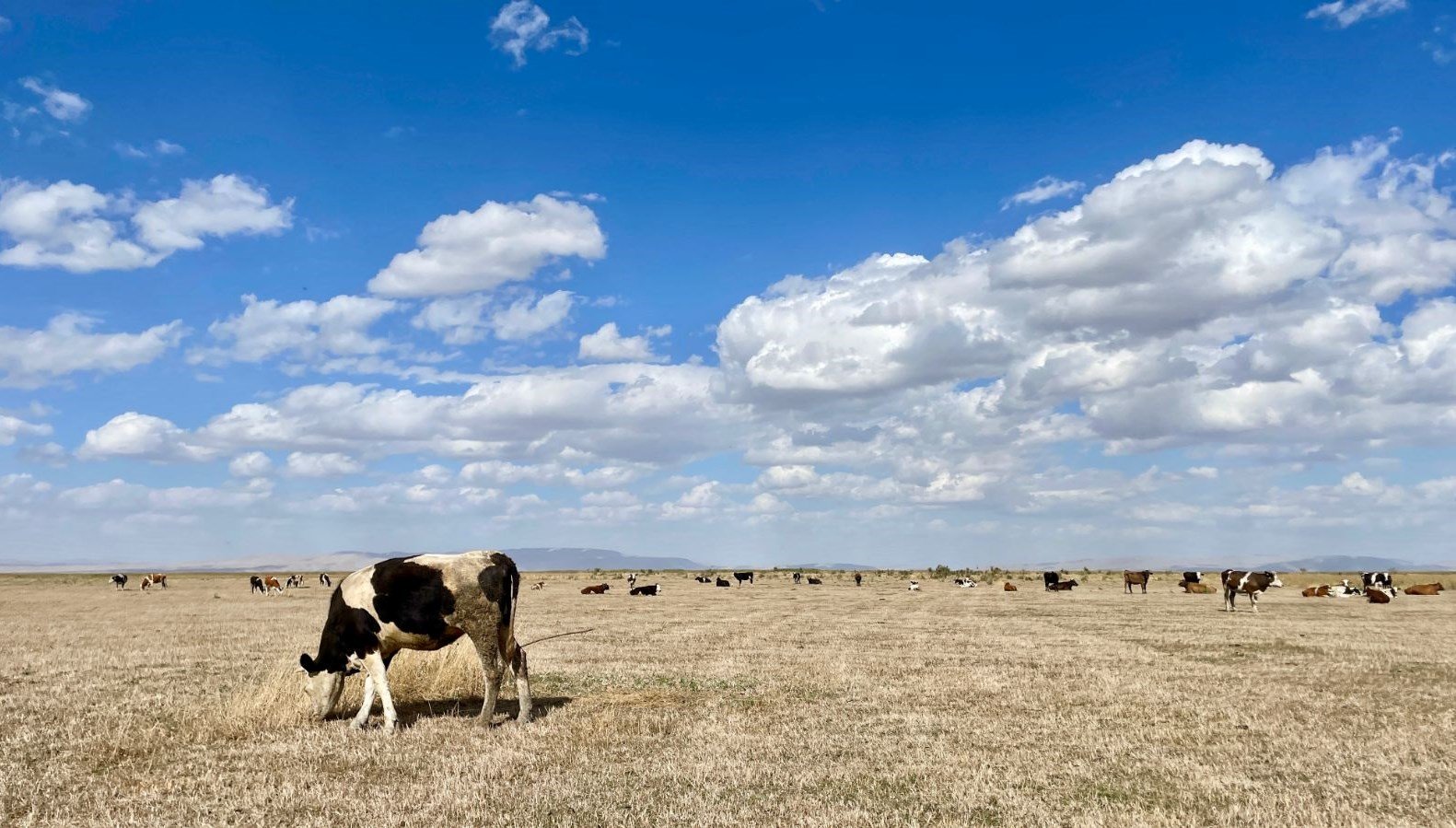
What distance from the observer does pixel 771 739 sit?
1346 cm

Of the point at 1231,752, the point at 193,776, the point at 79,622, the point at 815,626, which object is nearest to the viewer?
the point at 193,776

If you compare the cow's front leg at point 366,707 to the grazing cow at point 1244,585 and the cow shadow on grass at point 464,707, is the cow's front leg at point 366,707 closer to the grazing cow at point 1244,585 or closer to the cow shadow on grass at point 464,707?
the cow shadow on grass at point 464,707

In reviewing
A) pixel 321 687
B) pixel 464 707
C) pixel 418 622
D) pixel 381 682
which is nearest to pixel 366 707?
pixel 381 682

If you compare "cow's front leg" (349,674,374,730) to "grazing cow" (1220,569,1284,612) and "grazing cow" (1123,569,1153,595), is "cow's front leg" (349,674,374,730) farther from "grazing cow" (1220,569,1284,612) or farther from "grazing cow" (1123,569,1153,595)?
"grazing cow" (1123,569,1153,595)

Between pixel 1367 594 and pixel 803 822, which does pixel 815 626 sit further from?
pixel 1367 594

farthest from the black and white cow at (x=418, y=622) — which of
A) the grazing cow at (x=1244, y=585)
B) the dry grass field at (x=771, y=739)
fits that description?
the grazing cow at (x=1244, y=585)

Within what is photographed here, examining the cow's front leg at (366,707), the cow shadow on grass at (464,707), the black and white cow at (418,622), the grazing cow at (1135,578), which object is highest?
the black and white cow at (418,622)

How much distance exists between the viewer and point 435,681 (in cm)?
1727

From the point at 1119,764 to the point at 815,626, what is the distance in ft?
76.8

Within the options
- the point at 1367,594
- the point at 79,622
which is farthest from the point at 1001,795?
the point at 1367,594

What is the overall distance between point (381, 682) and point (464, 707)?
→ 211 centimetres

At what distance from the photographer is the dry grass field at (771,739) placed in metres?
10.1

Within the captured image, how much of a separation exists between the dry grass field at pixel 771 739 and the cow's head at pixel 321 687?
0.75ft

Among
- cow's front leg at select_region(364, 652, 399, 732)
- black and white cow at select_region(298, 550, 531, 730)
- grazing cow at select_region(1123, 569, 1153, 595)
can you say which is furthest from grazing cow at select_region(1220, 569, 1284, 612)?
cow's front leg at select_region(364, 652, 399, 732)
